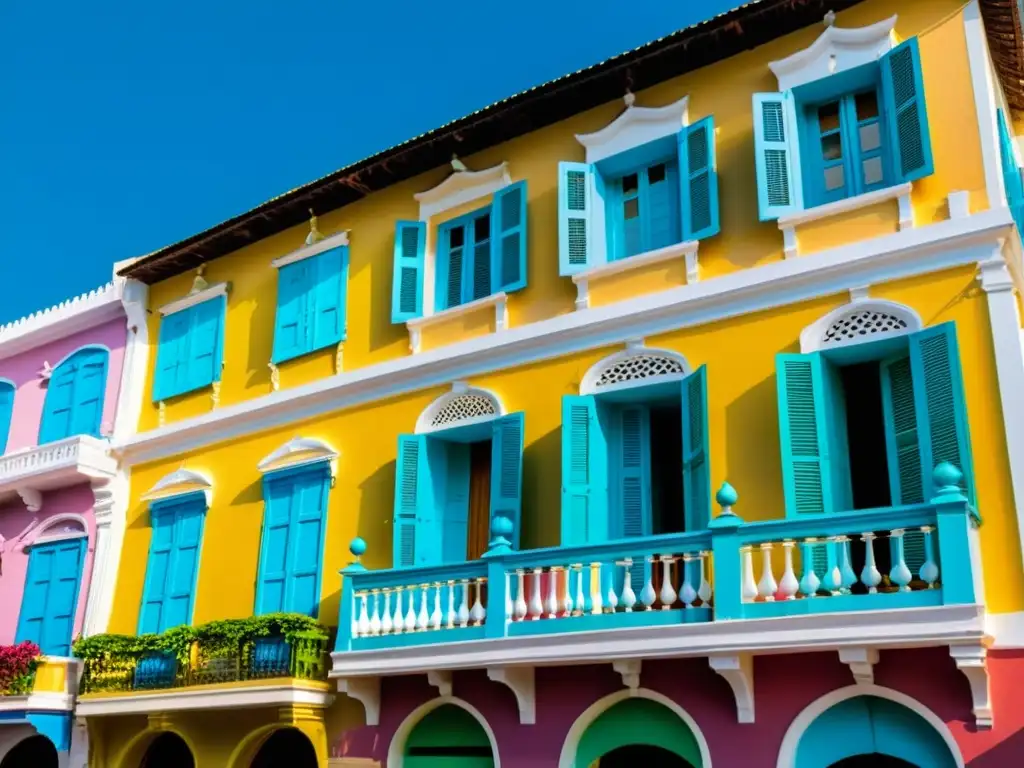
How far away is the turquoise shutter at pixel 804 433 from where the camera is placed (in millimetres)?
10211

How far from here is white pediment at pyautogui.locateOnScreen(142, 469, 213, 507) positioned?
15.6 meters

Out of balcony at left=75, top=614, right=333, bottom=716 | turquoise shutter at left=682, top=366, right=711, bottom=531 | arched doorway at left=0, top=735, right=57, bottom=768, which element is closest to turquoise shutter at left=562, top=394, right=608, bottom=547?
turquoise shutter at left=682, top=366, right=711, bottom=531

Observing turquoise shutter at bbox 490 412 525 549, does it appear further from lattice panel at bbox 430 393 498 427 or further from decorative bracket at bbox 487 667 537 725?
decorative bracket at bbox 487 667 537 725

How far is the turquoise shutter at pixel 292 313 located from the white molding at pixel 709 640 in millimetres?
5022

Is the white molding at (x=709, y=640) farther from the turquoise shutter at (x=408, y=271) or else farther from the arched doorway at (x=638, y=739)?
the turquoise shutter at (x=408, y=271)

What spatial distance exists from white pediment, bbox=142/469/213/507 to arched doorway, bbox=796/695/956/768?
9.05m

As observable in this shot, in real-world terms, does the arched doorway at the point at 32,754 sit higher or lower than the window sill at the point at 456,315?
lower

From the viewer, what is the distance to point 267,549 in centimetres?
1447

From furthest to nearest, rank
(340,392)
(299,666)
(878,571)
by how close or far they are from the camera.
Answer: (340,392)
(299,666)
(878,571)

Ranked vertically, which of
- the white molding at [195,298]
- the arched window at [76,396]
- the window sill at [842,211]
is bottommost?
the window sill at [842,211]

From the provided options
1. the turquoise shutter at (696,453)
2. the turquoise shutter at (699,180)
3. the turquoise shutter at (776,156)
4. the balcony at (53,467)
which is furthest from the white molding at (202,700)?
the turquoise shutter at (776,156)

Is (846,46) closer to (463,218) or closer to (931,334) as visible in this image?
(931,334)

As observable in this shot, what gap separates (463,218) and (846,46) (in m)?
5.10

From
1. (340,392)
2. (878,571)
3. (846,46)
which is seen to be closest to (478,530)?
(340,392)
